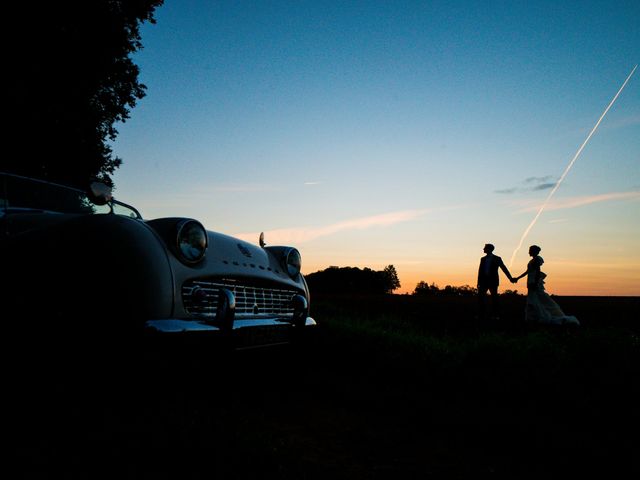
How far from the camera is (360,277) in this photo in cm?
3584

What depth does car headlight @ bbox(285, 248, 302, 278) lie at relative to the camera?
3997 mm

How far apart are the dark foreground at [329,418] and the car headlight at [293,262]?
0.67 metres

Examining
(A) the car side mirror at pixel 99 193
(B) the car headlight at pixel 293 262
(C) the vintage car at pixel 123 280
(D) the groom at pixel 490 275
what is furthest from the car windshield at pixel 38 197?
(D) the groom at pixel 490 275

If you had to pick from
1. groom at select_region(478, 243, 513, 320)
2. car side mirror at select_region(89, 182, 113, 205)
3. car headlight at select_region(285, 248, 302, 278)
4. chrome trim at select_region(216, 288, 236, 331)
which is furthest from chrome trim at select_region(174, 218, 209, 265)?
groom at select_region(478, 243, 513, 320)

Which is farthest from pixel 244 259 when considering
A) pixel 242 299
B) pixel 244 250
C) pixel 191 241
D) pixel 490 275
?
pixel 490 275

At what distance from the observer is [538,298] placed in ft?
32.0

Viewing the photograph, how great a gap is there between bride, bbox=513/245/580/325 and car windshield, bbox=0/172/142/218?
836cm

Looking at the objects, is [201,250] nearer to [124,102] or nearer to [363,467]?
[363,467]

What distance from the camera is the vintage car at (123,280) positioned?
2.47 metres

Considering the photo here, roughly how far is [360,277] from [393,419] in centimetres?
3250

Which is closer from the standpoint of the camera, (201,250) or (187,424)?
(187,424)

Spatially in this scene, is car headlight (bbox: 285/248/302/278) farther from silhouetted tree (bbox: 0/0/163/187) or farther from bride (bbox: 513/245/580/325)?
silhouetted tree (bbox: 0/0/163/187)

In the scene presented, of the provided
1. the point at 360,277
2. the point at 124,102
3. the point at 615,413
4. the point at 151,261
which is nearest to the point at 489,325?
the point at 615,413

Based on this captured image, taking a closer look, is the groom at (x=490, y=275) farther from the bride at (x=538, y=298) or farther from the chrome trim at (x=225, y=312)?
the chrome trim at (x=225, y=312)
